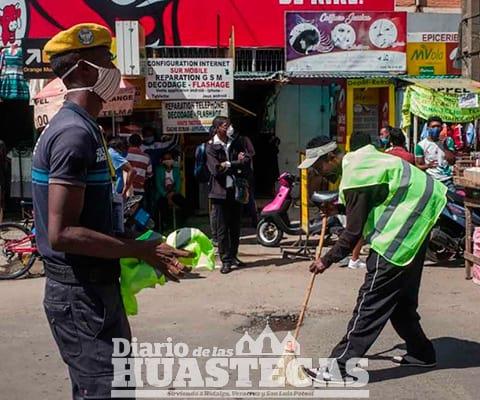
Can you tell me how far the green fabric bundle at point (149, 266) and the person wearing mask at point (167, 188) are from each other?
8152 mm

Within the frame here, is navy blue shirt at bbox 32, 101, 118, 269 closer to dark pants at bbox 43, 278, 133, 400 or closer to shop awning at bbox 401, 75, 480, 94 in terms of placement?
dark pants at bbox 43, 278, 133, 400

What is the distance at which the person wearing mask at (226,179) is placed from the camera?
8953mm

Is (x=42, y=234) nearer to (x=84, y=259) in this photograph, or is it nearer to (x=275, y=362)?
(x=84, y=259)

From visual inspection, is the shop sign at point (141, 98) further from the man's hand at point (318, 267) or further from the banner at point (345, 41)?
the man's hand at point (318, 267)

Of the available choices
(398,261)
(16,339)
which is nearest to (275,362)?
(398,261)

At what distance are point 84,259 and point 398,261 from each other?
101 inches

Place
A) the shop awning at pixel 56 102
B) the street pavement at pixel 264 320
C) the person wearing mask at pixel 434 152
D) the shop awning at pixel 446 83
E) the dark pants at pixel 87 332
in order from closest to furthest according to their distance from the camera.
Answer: the dark pants at pixel 87 332 < the street pavement at pixel 264 320 < the shop awning at pixel 56 102 < the person wearing mask at pixel 434 152 < the shop awning at pixel 446 83

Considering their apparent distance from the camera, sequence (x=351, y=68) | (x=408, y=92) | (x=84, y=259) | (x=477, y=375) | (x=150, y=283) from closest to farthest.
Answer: (x=84, y=259), (x=150, y=283), (x=477, y=375), (x=408, y=92), (x=351, y=68)

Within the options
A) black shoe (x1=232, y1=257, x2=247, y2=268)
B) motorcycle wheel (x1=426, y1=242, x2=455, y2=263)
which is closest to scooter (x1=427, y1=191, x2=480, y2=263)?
motorcycle wheel (x1=426, y1=242, x2=455, y2=263)

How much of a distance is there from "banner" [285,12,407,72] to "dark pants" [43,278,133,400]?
33.4ft

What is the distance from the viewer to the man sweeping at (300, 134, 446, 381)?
15.9 ft

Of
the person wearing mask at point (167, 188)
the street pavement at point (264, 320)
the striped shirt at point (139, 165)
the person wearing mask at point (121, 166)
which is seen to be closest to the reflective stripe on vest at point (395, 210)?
the street pavement at point (264, 320)

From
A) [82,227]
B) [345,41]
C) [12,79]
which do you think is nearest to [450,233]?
[345,41]

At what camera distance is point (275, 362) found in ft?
17.9
